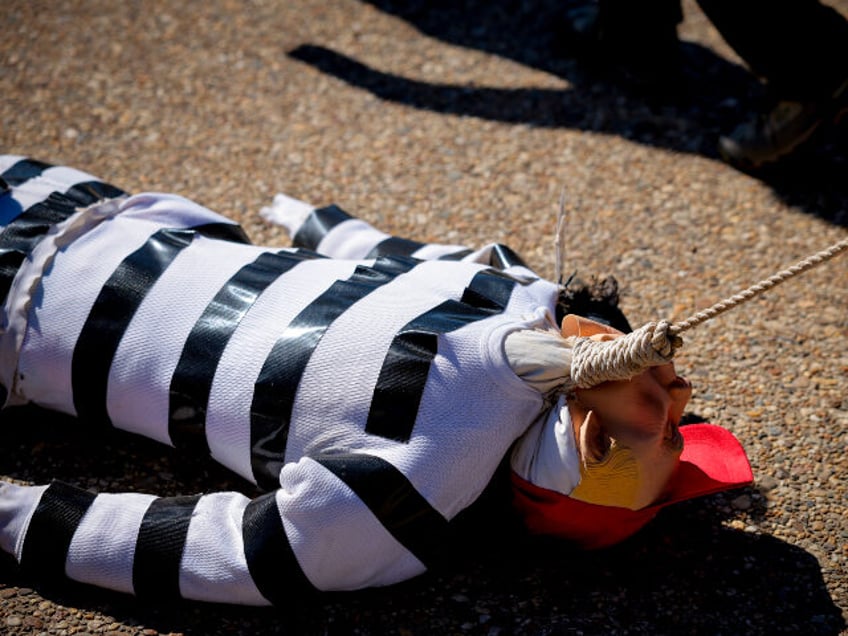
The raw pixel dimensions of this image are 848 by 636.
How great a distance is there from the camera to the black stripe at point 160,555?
1571 mm

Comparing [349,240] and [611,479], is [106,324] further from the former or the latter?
[611,479]

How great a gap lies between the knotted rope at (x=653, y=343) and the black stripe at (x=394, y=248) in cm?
79

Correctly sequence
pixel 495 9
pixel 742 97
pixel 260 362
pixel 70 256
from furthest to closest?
1. pixel 495 9
2. pixel 742 97
3. pixel 70 256
4. pixel 260 362

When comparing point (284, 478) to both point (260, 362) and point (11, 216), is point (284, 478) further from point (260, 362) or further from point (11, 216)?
point (11, 216)

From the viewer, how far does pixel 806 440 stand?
202 centimetres

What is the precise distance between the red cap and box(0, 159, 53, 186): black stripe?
1.44 m

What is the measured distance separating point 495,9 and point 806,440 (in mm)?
2593

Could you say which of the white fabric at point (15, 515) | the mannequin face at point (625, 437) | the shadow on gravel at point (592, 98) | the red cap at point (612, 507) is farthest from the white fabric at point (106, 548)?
the shadow on gravel at point (592, 98)

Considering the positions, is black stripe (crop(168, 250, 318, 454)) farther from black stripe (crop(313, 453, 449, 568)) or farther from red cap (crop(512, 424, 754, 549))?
red cap (crop(512, 424, 754, 549))

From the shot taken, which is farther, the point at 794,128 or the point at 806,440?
the point at 794,128

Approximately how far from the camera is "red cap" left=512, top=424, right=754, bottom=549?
156 cm

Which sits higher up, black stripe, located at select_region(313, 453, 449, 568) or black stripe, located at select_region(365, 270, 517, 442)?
black stripe, located at select_region(365, 270, 517, 442)

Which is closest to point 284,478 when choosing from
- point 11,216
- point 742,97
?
point 11,216

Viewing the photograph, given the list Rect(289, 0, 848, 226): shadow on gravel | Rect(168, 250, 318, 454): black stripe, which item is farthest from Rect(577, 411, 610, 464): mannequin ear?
Rect(289, 0, 848, 226): shadow on gravel
